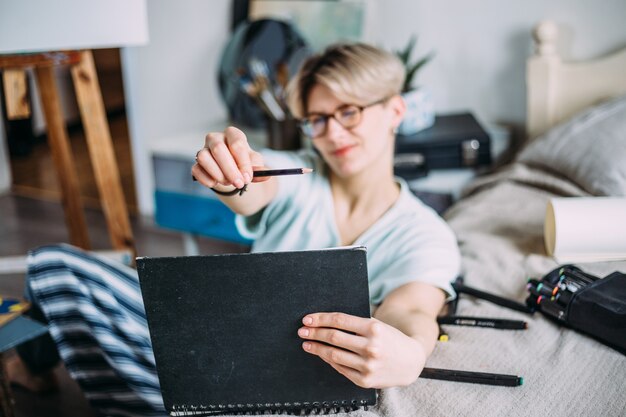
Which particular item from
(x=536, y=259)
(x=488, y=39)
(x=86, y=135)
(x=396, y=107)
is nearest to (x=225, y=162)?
(x=396, y=107)

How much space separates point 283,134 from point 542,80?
83cm

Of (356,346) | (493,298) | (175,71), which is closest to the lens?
(356,346)

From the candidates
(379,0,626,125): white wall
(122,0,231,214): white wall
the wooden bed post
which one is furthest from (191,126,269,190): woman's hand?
(122,0,231,214): white wall

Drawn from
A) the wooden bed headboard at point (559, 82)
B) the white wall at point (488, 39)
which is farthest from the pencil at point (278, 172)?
the white wall at point (488, 39)

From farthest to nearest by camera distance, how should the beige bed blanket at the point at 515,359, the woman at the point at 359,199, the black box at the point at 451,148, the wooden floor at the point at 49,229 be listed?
the black box at the point at 451,148, the wooden floor at the point at 49,229, the woman at the point at 359,199, the beige bed blanket at the point at 515,359

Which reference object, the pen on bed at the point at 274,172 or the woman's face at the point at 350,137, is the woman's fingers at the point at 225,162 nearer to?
the pen on bed at the point at 274,172

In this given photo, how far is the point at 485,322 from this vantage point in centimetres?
109

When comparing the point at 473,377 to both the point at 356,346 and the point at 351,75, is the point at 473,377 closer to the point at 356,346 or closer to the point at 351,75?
the point at 356,346

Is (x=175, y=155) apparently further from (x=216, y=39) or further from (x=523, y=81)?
(x=523, y=81)

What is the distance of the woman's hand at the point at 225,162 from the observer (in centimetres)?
89

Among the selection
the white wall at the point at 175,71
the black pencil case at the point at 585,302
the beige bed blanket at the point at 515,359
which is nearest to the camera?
the beige bed blanket at the point at 515,359

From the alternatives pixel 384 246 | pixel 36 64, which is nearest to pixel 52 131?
pixel 36 64

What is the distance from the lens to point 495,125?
225 cm

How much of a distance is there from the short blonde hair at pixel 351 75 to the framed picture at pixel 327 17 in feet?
3.47
